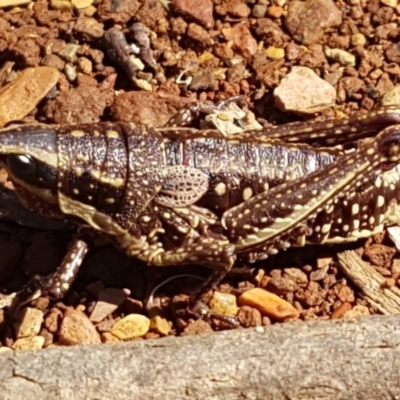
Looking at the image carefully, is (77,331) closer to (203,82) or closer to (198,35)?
(203,82)

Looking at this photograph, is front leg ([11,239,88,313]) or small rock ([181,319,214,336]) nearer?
front leg ([11,239,88,313])

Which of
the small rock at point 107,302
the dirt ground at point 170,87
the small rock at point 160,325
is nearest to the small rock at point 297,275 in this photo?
the dirt ground at point 170,87

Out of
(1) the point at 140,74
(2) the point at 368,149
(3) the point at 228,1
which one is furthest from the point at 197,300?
(3) the point at 228,1

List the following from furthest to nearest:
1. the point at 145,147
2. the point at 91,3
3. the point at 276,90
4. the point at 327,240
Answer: the point at 91,3 < the point at 276,90 < the point at 327,240 < the point at 145,147

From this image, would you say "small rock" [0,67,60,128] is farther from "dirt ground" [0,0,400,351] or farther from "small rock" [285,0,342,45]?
"small rock" [285,0,342,45]

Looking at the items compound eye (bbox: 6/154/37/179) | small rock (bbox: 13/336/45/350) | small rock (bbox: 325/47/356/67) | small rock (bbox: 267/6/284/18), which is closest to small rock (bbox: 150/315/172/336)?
small rock (bbox: 13/336/45/350)

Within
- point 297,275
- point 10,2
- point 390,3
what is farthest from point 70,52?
point 390,3

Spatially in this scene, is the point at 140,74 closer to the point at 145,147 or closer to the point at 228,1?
the point at 228,1
